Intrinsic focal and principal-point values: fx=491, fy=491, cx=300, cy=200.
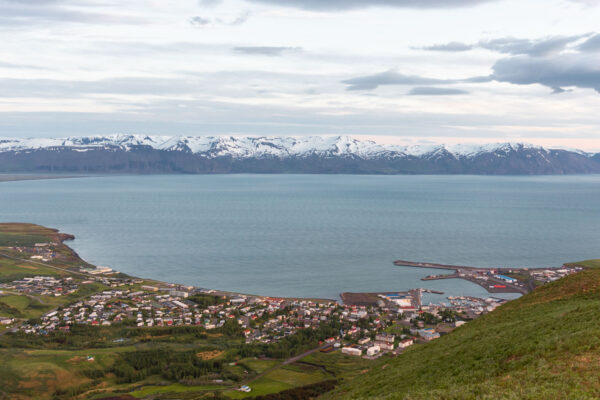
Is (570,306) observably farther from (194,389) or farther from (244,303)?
(244,303)

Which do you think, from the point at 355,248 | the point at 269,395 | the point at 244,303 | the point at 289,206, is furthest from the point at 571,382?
the point at 289,206

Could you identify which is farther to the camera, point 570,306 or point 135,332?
point 135,332

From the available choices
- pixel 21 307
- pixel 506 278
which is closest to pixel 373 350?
pixel 506 278

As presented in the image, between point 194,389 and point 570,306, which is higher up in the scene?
point 570,306

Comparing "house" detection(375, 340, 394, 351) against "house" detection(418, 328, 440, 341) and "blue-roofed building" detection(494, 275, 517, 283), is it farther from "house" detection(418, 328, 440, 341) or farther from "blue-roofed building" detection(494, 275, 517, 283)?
"blue-roofed building" detection(494, 275, 517, 283)

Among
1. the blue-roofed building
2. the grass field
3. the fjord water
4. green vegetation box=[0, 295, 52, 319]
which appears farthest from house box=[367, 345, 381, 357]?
green vegetation box=[0, 295, 52, 319]

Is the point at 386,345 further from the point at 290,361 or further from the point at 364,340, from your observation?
the point at 290,361

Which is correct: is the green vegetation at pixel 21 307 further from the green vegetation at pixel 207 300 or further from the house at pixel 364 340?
the house at pixel 364 340
